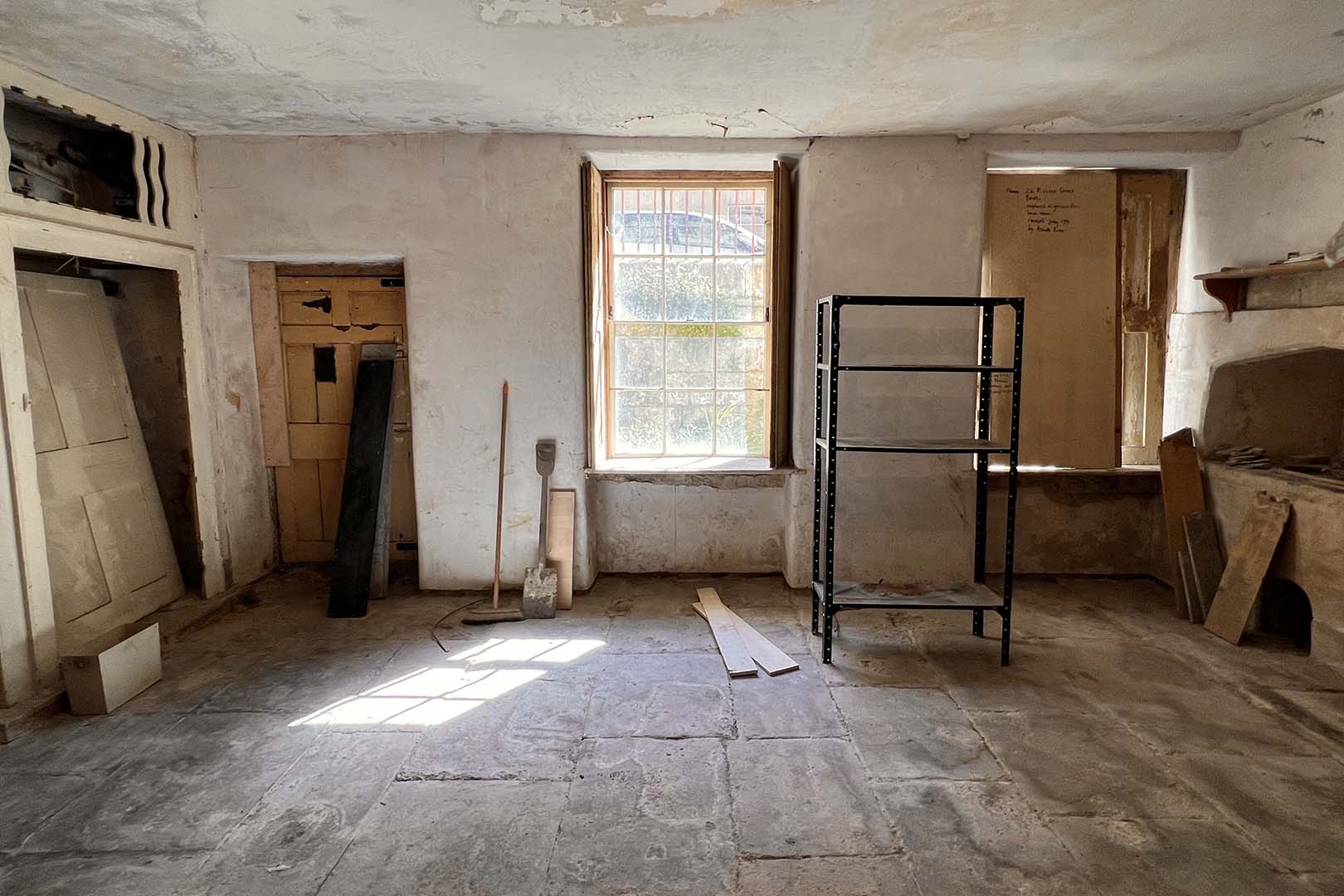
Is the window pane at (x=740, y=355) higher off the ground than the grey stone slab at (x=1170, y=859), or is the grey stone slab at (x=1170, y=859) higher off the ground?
the window pane at (x=740, y=355)

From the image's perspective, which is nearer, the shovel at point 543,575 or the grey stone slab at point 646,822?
the grey stone slab at point 646,822

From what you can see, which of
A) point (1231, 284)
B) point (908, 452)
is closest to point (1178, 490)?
point (1231, 284)

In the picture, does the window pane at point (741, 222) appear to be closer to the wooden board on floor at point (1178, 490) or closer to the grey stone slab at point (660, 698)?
the grey stone slab at point (660, 698)

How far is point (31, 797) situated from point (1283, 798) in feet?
14.5

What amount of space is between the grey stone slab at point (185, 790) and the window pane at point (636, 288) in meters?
3.04

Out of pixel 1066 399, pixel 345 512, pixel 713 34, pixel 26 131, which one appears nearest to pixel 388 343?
pixel 345 512

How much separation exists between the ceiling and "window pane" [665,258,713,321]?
894mm

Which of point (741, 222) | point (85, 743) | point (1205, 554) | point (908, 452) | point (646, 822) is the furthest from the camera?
point (741, 222)

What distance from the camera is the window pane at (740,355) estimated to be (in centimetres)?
491

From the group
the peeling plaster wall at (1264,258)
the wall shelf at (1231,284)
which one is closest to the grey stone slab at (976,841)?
the peeling plaster wall at (1264,258)

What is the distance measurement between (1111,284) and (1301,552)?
1.90 meters

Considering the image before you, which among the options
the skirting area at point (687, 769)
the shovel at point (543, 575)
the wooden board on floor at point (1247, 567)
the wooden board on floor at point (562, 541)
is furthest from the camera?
the wooden board on floor at point (562, 541)

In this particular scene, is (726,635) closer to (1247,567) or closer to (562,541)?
(562,541)

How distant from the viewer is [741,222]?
484cm
